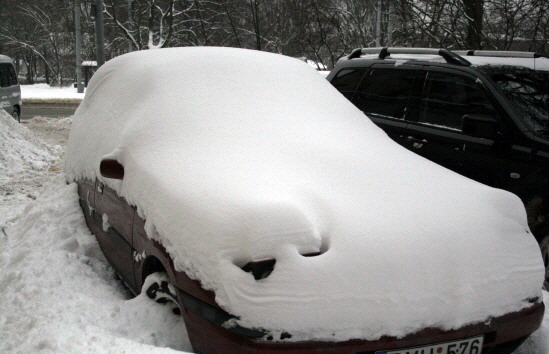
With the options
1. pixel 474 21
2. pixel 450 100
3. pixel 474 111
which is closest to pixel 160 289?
pixel 474 111

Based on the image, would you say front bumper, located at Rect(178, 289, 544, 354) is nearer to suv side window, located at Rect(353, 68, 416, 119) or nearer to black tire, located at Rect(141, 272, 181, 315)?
black tire, located at Rect(141, 272, 181, 315)

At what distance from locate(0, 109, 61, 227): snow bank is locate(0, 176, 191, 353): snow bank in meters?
1.69

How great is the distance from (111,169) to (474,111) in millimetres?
3156

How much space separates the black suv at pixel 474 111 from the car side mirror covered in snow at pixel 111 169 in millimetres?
2812

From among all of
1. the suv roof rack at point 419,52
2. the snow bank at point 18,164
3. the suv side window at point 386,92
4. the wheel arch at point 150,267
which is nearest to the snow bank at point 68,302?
the wheel arch at point 150,267

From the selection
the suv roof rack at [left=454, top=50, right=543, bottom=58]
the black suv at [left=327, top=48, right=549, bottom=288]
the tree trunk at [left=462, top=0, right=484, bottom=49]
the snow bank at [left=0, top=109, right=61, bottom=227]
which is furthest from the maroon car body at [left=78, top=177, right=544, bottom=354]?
the tree trunk at [left=462, top=0, right=484, bottom=49]

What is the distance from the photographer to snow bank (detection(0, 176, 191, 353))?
2213 millimetres

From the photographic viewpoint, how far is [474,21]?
31.6 feet

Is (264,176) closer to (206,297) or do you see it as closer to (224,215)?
(224,215)

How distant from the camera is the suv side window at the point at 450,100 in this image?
14.4 feet

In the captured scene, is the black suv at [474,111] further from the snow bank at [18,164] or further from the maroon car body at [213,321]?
the snow bank at [18,164]

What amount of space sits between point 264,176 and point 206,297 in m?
0.65

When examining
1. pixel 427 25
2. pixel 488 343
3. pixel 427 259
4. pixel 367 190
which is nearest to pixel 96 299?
pixel 367 190

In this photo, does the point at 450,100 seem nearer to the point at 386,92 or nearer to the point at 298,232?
the point at 386,92
